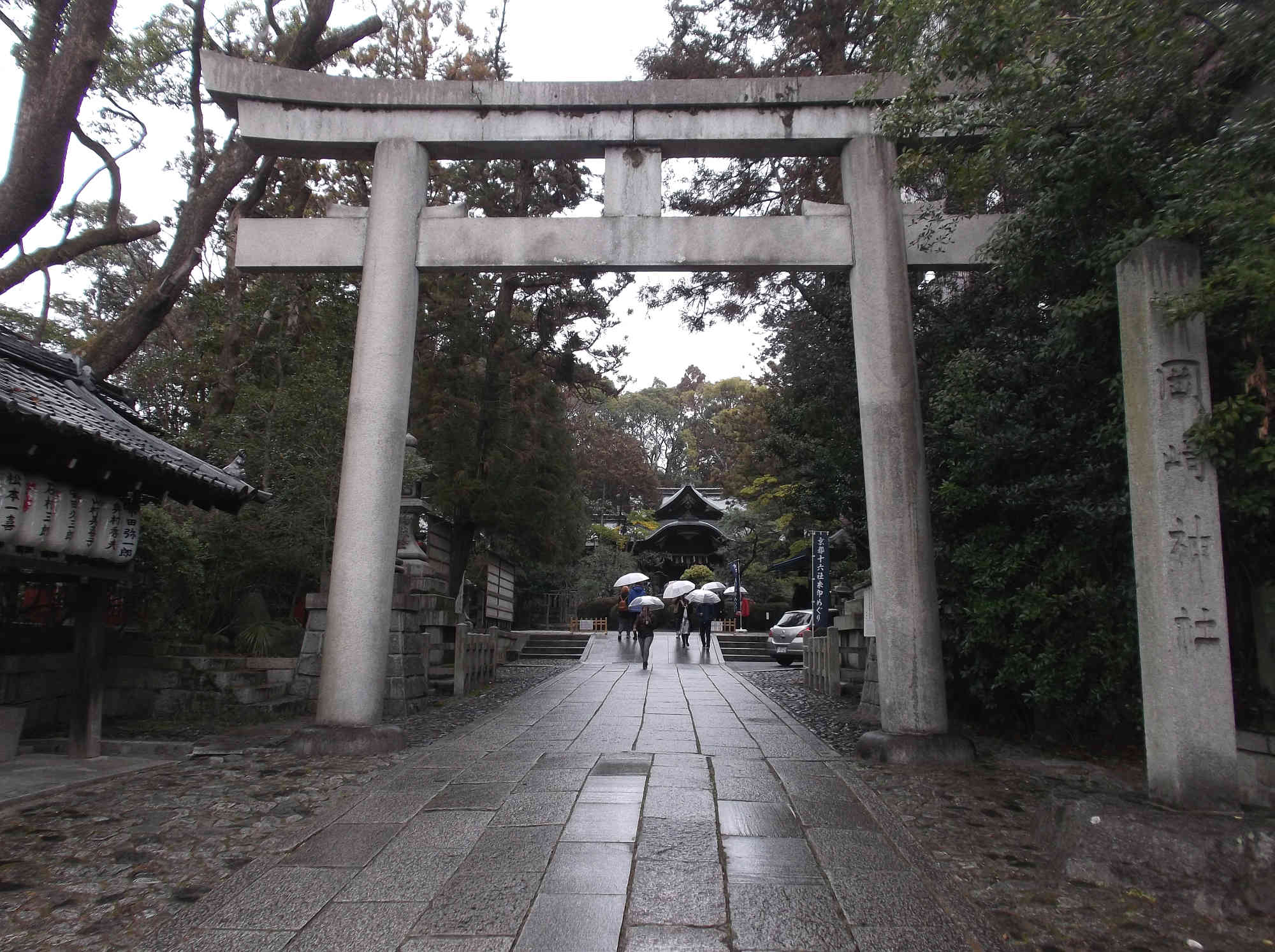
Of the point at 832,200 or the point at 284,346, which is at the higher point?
the point at 832,200

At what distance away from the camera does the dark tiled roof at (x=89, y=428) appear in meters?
5.62

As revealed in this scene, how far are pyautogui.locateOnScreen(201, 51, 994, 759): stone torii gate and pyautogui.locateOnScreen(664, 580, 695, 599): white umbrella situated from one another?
19.5m

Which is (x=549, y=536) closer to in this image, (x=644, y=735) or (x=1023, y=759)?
(x=644, y=735)

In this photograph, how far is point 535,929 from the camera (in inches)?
131

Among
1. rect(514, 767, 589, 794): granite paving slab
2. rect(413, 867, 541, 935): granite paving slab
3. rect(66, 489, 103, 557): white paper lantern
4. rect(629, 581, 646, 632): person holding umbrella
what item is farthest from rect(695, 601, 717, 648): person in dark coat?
rect(413, 867, 541, 935): granite paving slab

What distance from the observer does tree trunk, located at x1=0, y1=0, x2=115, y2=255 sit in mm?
7973

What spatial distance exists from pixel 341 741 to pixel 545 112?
18.8ft

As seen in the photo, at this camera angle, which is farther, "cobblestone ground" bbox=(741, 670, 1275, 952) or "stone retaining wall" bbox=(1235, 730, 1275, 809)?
"stone retaining wall" bbox=(1235, 730, 1275, 809)

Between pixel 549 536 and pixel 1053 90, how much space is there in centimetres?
1540

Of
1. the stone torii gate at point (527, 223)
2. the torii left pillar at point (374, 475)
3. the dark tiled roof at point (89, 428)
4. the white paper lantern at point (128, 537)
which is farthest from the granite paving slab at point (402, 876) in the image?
the white paper lantern at point (128, 537)

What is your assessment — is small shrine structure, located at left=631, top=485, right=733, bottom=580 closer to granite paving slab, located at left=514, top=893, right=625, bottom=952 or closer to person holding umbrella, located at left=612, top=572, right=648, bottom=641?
person holding umbrella, located at left=612, top=572, right=648, bottom=641

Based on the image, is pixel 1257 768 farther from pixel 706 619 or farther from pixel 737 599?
pixel 737 599

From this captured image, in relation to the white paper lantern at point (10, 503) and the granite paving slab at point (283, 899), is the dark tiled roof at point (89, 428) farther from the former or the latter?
the granite paving slab at point (283, 899)

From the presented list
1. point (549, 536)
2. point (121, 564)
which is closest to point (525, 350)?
point (549, 536)
